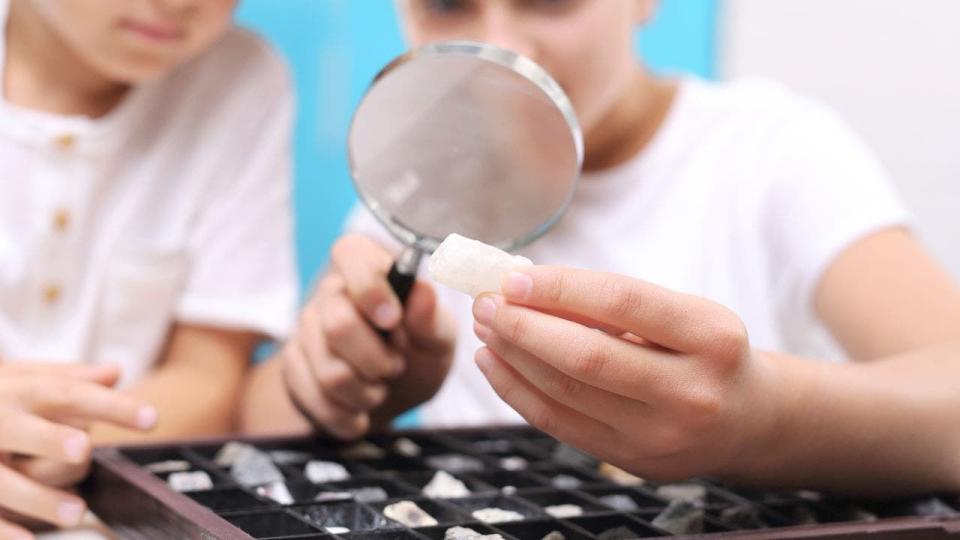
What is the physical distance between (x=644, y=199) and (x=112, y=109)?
734 millimetres

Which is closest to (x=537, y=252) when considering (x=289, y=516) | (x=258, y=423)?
(x=258, y=423)

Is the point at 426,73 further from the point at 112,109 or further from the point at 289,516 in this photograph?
the point at 112,109

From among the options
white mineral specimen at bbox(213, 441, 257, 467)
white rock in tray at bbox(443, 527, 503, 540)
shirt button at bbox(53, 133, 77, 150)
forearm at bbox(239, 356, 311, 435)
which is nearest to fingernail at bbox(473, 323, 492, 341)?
white rock in tray at bbox(443, 527, 503, 540)

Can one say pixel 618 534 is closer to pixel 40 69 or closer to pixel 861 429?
pixel 861 429

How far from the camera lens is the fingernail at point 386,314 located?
91 cm

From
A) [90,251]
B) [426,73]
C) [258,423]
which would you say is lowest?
[258,423]

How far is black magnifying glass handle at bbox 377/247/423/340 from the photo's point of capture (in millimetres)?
872

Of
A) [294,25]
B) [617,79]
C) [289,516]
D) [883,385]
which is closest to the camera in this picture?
[289,516]

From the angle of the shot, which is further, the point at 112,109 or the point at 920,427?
the point at 112,109

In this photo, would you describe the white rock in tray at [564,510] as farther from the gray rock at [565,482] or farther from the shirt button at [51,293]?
the shirt button at [51,293]

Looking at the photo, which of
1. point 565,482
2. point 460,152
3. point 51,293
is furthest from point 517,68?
point 51,293

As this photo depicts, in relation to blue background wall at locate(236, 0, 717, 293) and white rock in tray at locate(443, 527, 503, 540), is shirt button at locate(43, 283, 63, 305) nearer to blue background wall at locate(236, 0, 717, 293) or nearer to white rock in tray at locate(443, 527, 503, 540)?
blue background wall at locate(236, 0, 717, 293)

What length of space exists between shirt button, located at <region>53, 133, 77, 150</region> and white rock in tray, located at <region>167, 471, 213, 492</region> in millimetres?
694

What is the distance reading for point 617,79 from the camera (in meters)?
1.32
